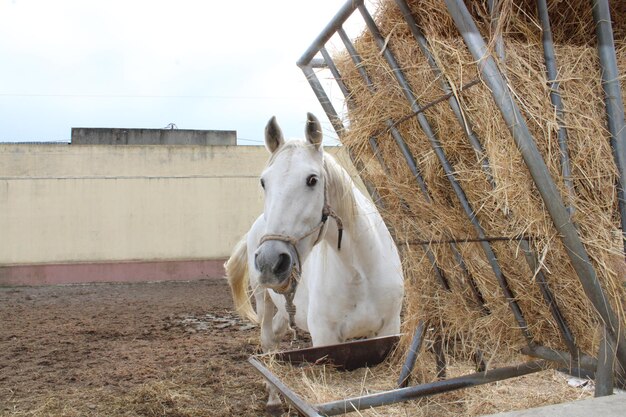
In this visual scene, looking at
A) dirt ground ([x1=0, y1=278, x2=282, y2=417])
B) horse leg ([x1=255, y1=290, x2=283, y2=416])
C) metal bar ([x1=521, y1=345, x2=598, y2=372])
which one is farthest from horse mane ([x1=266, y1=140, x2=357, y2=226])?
horse leg ([x1=255, y1=290, x2=283, y2=416])

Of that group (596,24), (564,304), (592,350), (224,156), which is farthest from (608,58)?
(224,156)

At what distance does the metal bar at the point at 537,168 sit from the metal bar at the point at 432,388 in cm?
61

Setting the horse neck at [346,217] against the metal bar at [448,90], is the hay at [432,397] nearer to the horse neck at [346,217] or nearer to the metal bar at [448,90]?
the horse neck at [346,217]

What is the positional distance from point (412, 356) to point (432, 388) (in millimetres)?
316

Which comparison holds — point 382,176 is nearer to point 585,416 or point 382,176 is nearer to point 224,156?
point 585,416

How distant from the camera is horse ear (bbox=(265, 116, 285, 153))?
115 inches

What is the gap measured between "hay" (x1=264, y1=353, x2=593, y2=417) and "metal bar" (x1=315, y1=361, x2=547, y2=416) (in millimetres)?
231

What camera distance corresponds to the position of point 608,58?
1.81m

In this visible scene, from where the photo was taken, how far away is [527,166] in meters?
1.66

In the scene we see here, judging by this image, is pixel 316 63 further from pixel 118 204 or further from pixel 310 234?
pixel 118 204

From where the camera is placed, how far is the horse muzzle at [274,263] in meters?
2.47

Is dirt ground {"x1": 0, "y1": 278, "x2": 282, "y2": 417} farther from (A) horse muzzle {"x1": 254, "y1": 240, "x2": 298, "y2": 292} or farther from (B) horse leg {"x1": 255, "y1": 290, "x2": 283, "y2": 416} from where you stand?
(A) horse muzzle {"x1": 254, "y1": 240, "x2": 298, "y2": 292}

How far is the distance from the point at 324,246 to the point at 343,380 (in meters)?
0.88

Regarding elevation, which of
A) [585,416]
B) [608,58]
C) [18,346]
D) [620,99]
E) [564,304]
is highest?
[18,346]
